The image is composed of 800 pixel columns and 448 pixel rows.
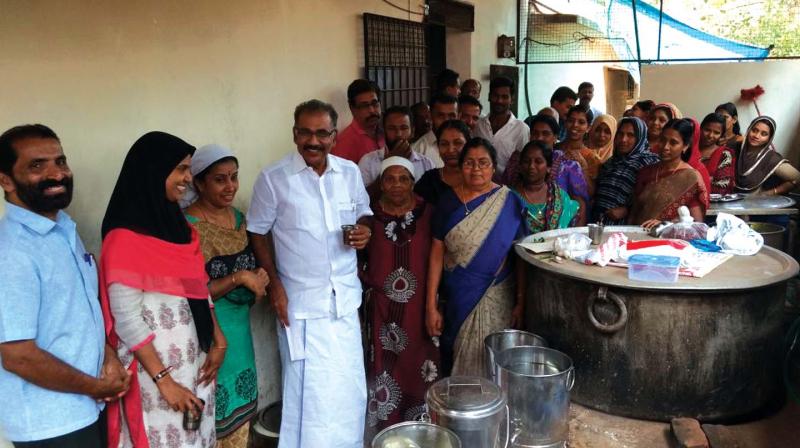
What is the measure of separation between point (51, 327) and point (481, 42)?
6.30m

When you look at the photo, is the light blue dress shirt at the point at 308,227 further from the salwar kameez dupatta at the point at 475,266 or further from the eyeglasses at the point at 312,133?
the salwar kameez dupatta at the point at 475,266

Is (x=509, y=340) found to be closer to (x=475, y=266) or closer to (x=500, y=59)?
(x=475, y=266)

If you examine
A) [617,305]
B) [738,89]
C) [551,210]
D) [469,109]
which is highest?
[738,89]

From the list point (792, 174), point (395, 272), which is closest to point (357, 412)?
point (395, 272)

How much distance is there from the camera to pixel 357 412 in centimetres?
307

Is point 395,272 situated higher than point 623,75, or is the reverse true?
point 623,75

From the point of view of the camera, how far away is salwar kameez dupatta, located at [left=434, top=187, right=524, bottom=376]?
317 centimetres

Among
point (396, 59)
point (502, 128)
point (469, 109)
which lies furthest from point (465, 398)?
point (396, 59)

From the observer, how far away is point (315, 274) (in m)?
2.87

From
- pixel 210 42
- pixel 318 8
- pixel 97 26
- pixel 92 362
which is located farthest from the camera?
pixel 318 8

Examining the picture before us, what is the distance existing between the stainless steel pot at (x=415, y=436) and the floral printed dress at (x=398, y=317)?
42.6 inches

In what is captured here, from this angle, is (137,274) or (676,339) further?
(676,339)

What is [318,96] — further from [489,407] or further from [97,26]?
[489,407]

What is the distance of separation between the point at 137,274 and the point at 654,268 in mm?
2348
